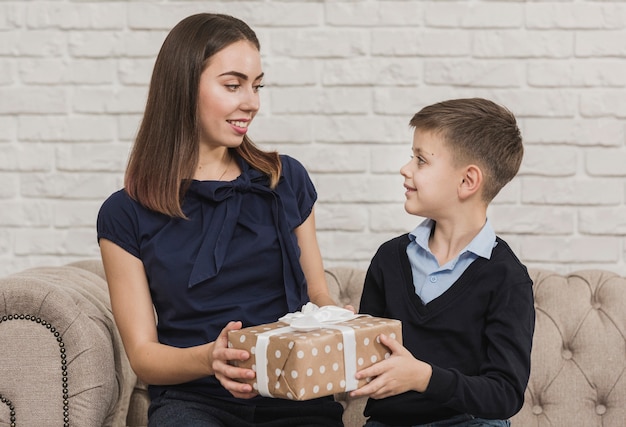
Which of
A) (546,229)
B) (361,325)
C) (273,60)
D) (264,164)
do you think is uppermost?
(273,60)

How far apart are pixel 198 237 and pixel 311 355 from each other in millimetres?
596

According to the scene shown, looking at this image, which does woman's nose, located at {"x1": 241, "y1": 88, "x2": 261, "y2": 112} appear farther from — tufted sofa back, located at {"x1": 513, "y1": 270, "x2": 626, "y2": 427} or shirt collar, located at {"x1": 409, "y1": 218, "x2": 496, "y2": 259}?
tufted sofa back, located at {"x1": 513, "y1": 270, "x2": 626, "y2": 427}

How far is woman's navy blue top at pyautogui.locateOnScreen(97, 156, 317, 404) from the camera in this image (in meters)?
1.97

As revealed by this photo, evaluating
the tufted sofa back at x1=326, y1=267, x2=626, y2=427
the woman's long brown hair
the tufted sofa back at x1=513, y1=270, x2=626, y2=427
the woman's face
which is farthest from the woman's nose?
the tufted sofa back at x1=513, y1=270, x2=626, y2=427

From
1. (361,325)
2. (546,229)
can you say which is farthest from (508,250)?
(546,229)

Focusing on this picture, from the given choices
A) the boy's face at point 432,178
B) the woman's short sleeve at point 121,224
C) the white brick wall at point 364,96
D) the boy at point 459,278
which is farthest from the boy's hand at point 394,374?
the white brick wall at point 364,96

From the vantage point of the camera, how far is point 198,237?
201 cm

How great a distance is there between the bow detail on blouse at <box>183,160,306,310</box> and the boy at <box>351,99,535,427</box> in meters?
0.19

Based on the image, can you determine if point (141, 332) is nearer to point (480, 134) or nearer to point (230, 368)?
point (230, 368)

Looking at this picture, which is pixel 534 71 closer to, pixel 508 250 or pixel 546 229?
pixel 546 229

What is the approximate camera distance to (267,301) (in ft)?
6.62

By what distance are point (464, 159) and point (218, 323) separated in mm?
635

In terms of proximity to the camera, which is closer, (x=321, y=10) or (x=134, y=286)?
(x=134, y=286)

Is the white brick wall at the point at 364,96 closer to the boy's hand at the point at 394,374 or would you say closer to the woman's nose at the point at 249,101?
the woman's nose at the point at 249,101
